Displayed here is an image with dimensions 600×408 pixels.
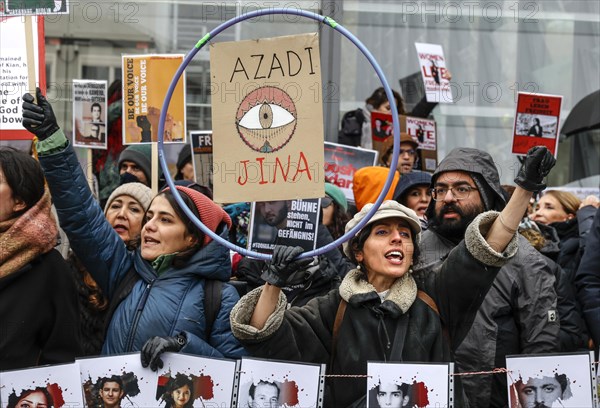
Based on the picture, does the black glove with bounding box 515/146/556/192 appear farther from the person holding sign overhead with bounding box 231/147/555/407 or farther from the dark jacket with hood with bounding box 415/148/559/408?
the dark jacket with hood with bounding box 415/148/559/408

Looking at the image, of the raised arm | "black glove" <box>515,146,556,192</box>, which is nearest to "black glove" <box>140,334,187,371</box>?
the raised arm

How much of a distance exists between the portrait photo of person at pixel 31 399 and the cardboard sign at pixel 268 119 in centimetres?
101

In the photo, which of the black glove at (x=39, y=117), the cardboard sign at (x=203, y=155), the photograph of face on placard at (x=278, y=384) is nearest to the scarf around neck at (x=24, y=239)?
the black glove at (x=39, y=117)

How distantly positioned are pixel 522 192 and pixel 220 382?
1319 millimetres

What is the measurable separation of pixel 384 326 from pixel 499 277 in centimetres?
122

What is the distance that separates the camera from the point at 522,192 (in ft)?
12.4

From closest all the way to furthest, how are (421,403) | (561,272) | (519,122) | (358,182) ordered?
(421,403)
(561,272)
(358,182)
(519,122)

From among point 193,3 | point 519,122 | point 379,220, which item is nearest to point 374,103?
point 519,122

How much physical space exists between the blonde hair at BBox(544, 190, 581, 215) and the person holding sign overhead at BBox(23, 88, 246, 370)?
3.21 meters

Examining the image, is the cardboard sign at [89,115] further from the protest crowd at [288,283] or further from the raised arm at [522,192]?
the raised arm at [522,192]

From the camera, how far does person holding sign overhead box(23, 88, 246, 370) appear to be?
4219 millimetres

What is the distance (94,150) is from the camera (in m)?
7.73

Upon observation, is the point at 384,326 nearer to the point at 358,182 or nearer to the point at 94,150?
the point at 358,182

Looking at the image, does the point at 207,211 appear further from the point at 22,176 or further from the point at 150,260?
the point at 22,176
